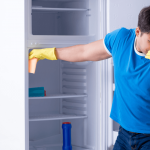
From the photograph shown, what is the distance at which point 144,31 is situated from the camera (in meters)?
1.14

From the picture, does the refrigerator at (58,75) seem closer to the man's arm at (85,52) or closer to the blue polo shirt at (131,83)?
the man's arm at (85,52)

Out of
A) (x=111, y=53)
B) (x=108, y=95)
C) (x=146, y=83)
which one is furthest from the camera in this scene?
(x=108, y=95)

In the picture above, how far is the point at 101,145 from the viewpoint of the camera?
1832mm

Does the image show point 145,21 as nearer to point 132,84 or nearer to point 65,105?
point 132,84

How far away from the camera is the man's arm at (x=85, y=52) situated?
1.49 metres

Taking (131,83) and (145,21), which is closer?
(145,21)

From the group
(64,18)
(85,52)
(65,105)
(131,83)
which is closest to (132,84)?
(131,83)

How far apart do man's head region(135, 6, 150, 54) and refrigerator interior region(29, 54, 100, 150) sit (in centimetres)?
67

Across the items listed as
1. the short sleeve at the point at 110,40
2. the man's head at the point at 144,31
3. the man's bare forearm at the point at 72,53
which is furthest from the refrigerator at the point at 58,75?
the man's head at the point at 144,31

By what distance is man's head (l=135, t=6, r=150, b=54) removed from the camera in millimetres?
1127

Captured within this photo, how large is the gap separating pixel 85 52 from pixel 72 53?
10cm

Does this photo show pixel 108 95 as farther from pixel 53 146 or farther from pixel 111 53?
pixel 53 146
